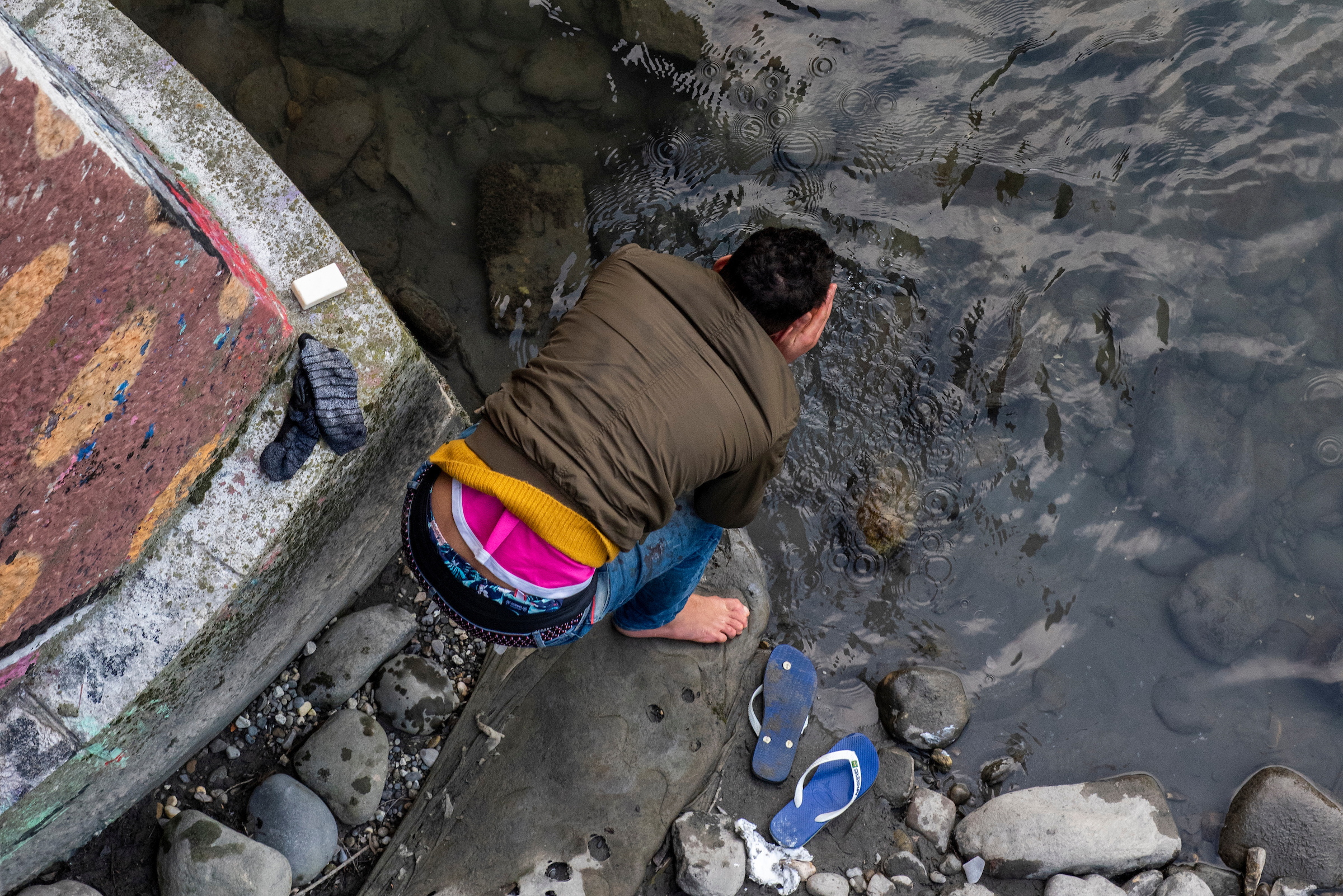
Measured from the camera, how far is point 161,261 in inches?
83.5

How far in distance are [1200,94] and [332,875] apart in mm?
5317

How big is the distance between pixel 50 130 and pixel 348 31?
8.86 ft

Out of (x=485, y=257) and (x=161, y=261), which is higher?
(x=161, y=261)

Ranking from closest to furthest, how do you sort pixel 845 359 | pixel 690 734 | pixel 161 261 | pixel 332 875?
pixel 161 261, pixel 332 875, pixel 690 734, pixel 845 359

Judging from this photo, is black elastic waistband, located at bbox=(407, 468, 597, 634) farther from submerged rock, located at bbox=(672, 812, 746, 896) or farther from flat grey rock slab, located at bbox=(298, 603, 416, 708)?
submerged rock, located at bbox=(672, 812, 746, 896)

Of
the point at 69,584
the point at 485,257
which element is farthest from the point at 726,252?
the point at 69,584

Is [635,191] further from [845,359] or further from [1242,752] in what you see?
[1242,752]

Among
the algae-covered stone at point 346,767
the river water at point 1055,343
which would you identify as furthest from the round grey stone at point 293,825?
the river water at point 1055,343

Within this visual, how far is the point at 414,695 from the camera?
321cm

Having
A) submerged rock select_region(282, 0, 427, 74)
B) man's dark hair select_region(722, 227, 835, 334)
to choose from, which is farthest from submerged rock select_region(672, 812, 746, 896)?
submerged rock select_region(282, 0, 427, 74)

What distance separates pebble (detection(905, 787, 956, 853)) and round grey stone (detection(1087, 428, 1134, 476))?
171 cm

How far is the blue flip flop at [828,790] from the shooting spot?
10.8 feet

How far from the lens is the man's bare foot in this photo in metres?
3.36

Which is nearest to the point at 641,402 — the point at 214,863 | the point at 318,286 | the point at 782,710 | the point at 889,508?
the point at 318,286
